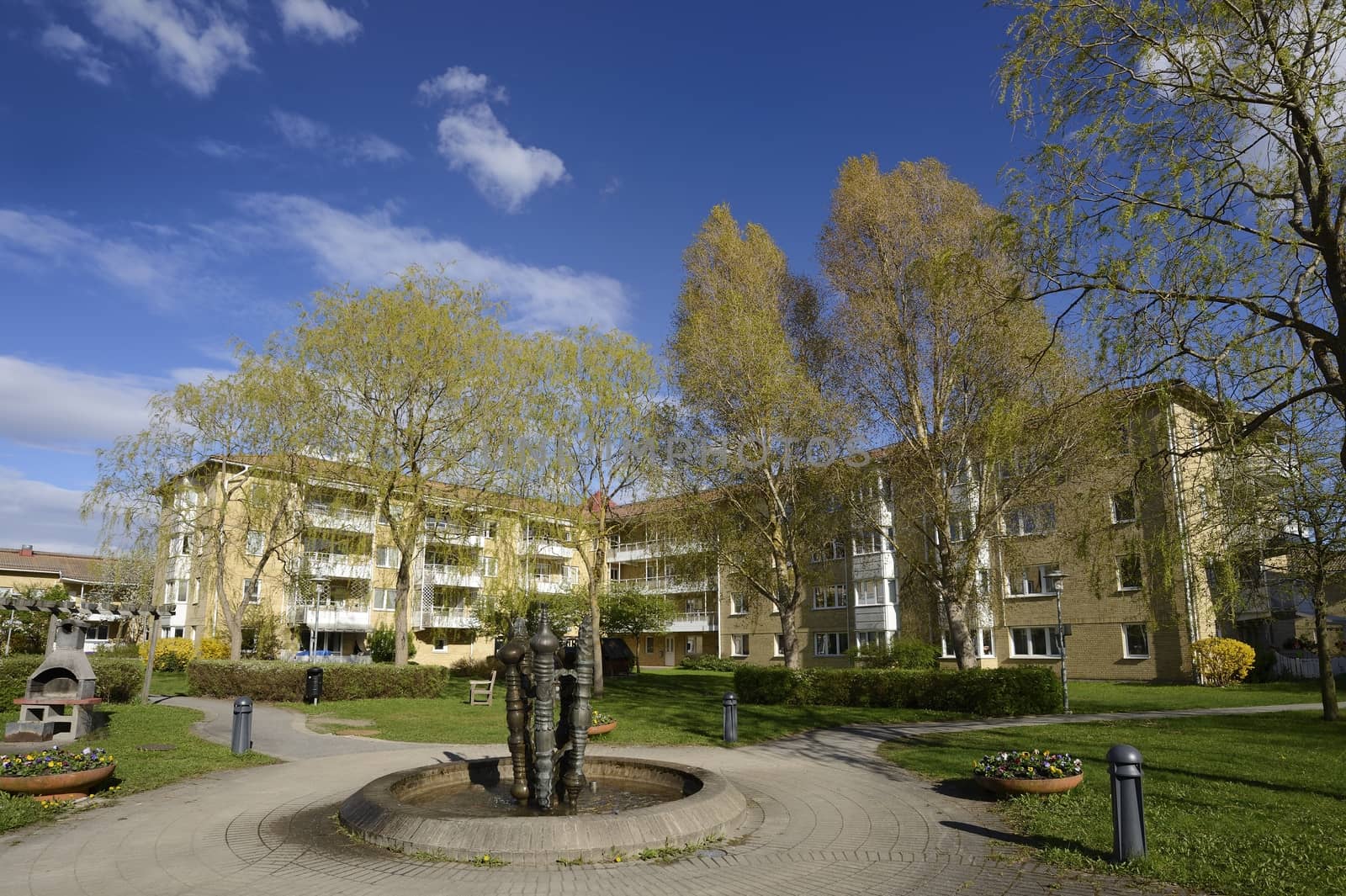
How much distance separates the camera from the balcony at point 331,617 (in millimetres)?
43250

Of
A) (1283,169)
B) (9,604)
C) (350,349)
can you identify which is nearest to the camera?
(1283,169)

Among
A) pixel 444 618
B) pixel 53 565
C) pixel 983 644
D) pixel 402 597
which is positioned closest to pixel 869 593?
pixel 983 644

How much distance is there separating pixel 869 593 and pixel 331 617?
2892cm

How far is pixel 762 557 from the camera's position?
2808cm

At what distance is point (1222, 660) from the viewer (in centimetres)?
2844

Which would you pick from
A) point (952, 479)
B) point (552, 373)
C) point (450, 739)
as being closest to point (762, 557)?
point (952, 479)

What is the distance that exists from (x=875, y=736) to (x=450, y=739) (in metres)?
8.83

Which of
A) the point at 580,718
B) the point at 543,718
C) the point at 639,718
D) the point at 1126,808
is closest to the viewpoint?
the point at 1126,808

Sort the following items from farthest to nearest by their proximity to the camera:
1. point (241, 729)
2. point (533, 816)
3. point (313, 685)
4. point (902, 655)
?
point (902, 655), point (313, 685), point (241, 729), point (533, 816)

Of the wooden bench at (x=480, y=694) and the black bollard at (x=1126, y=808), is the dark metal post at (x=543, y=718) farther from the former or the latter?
the wooden bench at (x=480, y=694)

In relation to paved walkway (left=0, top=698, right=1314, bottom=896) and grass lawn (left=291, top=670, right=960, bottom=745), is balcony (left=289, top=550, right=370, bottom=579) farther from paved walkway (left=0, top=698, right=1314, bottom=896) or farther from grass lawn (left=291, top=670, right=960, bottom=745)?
paved walkway (left=0, top=698, right=1314, bottom=896)

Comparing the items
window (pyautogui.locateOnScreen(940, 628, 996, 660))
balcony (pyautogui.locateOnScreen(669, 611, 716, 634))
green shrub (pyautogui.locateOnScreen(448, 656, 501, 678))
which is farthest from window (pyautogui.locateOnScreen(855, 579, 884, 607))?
green shrub (pyautogui.locateOnScreen(448, 656, 501, 678))

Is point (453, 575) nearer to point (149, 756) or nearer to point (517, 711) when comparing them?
point (149, 756)

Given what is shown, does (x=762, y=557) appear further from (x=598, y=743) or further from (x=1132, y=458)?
(x=1132, y=458)
